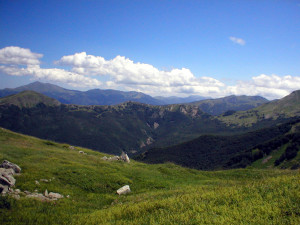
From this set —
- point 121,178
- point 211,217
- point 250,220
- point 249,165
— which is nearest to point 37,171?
point 121,178

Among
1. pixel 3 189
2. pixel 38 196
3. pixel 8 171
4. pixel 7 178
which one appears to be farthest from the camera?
pixel 8 171

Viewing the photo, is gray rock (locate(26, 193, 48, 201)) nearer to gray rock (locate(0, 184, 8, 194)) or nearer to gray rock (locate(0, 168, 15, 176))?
gray rock (locate(0, 184, 8, 194))

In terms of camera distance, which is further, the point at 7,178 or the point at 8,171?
the point at 8,171

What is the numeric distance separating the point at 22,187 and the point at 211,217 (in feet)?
51.3

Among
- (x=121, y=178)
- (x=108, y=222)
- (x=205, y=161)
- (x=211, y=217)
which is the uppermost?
(x=211, y=217)

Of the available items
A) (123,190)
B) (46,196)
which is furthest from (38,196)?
(123,190)

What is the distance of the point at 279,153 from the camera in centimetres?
11231

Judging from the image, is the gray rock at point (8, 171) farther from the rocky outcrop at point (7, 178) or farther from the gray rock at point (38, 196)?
the gray rock at point (38, 196)

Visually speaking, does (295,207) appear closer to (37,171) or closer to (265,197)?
(265,197)

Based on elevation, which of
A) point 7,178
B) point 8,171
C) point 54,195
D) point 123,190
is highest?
point 7,178

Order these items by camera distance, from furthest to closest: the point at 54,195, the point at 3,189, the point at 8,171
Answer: the point at 8,171
the point at 54,195
the point at 3,189

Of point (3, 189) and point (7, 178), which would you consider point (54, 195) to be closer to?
point (3, 189)

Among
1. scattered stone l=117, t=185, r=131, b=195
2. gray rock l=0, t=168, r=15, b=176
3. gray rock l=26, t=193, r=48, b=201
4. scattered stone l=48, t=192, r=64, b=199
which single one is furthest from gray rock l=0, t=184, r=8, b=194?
scattered stone l=117, t=185, r=131, b=195

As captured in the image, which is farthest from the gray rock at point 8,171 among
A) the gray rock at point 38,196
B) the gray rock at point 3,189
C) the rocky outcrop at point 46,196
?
the gray rock at point 38,196
